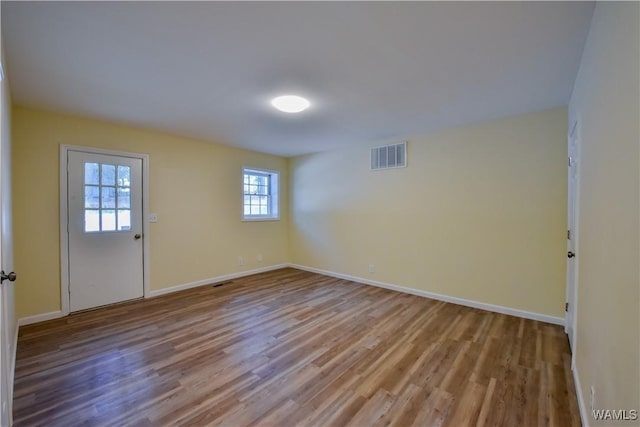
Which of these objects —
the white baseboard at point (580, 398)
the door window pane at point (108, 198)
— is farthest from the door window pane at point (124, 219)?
the white baseboard at point (580, 398)

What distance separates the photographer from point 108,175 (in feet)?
12.1

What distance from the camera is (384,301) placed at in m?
3.89

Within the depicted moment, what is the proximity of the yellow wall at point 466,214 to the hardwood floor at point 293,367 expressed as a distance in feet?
1.67

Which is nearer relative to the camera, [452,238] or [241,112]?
[241,112]

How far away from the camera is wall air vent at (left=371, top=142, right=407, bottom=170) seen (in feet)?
14.0

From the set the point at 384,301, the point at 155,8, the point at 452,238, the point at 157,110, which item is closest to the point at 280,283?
the point at 384,301

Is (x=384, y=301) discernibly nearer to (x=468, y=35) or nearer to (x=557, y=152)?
(x=557, y=152)

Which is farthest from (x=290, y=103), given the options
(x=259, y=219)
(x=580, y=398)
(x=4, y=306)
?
(x=580, y=398)

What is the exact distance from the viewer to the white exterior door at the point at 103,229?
3.43m

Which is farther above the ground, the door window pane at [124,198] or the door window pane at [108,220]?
the door window pane at [124,198]

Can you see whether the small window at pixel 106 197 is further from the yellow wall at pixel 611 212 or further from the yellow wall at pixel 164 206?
the yellow wall at pixel 611 212

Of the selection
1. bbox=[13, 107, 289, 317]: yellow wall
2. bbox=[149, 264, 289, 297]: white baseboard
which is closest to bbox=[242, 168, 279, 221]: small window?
bbox=[13, 107, 289, 317]: yellow wall

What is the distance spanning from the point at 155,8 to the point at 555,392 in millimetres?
3584

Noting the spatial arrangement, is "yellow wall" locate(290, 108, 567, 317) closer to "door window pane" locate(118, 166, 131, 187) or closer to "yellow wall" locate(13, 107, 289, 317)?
"yellow wall" locate(13, 107, 289, 317)
